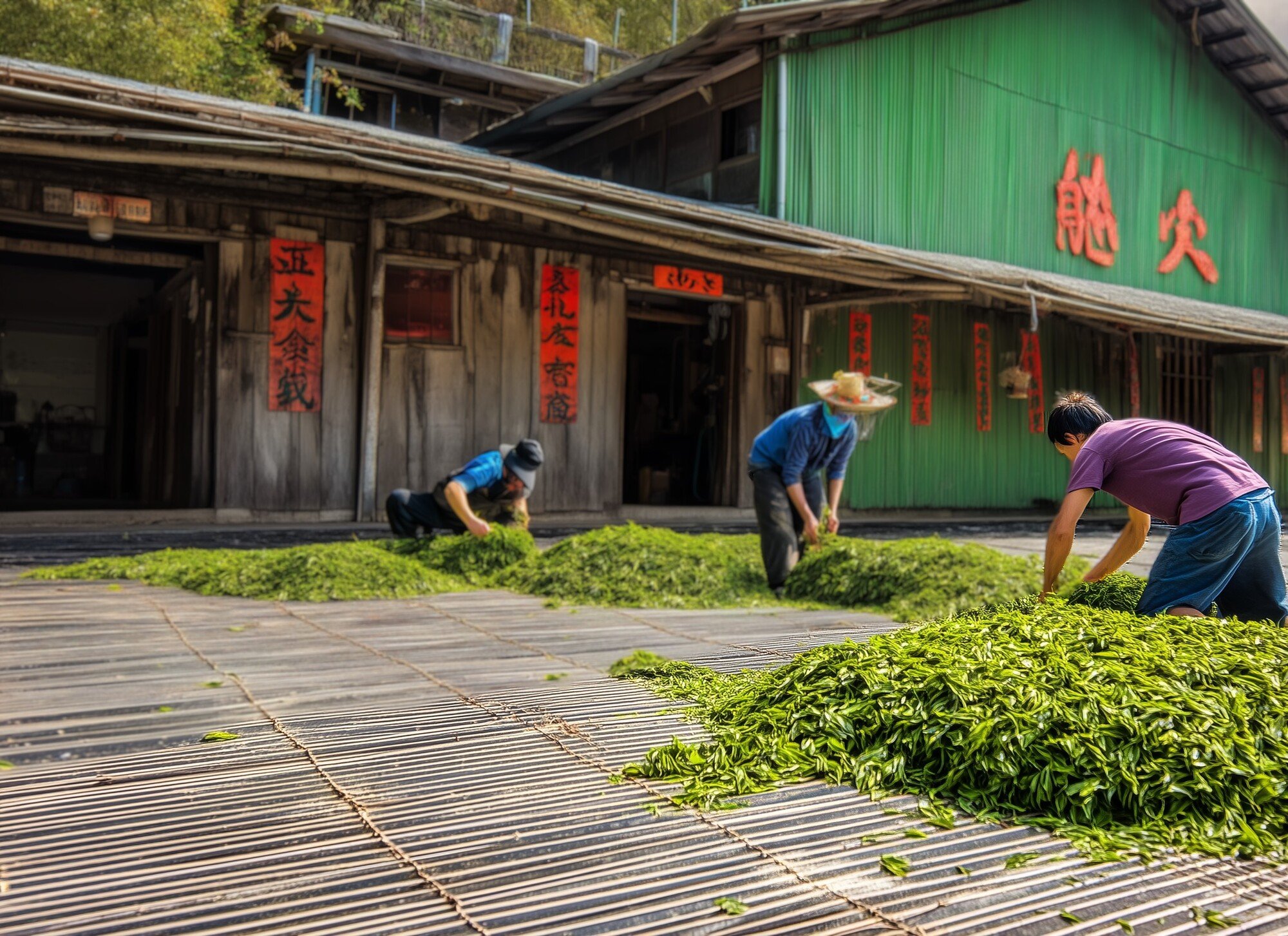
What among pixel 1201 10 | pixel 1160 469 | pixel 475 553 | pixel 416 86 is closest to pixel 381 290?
pixel 475 553

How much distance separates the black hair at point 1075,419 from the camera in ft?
12.9

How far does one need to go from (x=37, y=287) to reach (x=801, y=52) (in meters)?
9.18

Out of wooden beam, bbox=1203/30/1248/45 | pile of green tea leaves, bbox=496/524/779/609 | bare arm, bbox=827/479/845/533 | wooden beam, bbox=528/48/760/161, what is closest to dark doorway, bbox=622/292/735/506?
wooden beam, bbox=528/48/760/161

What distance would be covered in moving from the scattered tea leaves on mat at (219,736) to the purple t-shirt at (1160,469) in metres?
2.77

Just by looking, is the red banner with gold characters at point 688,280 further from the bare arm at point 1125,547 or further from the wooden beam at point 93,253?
the bare arm at point 1125,547

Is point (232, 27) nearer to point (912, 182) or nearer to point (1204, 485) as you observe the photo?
point (912, 182)

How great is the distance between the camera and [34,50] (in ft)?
42.4

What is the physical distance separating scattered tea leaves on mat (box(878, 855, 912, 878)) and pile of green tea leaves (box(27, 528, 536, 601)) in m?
4.15

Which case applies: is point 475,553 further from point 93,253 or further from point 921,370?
point 921,370

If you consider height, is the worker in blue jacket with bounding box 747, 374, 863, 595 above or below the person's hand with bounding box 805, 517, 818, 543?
above

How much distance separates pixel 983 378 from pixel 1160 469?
1004 centimetres

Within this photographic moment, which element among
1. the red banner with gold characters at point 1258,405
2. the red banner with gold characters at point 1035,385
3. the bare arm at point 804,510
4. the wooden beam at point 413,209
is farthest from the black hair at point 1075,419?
the red banner with gold characters at point 1258,405

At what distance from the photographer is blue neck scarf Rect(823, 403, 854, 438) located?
6230mm

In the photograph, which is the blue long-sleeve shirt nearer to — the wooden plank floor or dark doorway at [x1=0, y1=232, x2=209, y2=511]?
the wooden plank floor
